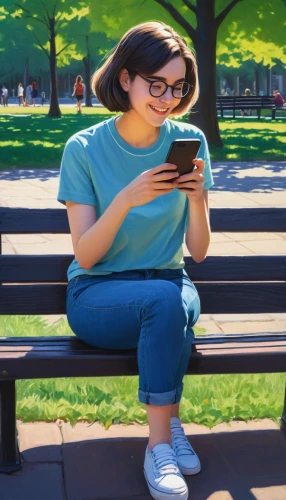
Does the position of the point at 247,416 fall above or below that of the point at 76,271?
below

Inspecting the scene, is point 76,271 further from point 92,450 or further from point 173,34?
point 173,34

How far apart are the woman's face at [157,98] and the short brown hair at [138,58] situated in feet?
0.07

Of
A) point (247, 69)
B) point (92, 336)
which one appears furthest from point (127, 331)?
point (247, 69)

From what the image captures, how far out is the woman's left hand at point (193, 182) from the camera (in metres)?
2.75

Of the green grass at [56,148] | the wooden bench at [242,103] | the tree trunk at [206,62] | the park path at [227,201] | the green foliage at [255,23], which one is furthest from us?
the wooden bench at [242,103]

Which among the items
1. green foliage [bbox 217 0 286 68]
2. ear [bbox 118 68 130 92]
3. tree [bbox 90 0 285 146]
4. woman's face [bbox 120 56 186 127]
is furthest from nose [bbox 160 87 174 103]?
green foliage [bbox 217 0 286 68]

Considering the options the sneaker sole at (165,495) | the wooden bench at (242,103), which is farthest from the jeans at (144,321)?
the wooden bench at (242,103)

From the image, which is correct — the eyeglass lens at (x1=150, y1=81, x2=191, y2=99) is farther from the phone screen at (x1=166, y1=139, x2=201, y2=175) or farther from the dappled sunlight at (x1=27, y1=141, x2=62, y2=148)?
the dappled sunlight at (x1=27, y1=141, x2=62, y2=148)

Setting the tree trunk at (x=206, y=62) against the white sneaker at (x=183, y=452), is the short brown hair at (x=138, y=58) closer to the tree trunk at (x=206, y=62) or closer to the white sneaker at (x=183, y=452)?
the white sneaker at (x=183, y=452)

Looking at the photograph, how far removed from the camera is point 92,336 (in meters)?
2.93

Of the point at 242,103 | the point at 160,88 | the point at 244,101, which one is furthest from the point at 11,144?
the point at 244,101

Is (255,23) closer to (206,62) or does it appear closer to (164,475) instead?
(206,62)

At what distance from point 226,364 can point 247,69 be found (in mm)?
60417

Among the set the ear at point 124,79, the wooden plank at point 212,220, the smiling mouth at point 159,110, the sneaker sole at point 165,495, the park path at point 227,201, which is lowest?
the park path at point 227,201
